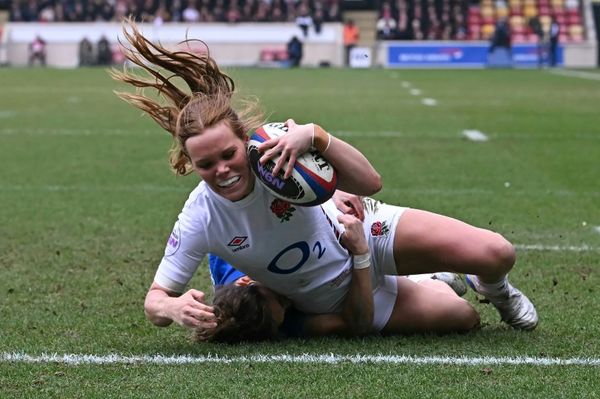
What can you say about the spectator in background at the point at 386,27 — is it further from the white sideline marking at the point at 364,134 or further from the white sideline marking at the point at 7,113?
the white sideline marking at the point at 364,134

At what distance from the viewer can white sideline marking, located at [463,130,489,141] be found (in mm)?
14003

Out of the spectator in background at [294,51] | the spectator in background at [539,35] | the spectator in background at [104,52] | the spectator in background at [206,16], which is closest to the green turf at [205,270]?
the spectator in background at [294,51]

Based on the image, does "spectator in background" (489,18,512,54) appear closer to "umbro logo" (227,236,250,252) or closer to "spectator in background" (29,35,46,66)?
"spectator in background" (29,35,46,66)

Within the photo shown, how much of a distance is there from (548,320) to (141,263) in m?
2.59

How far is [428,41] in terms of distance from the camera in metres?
42.7

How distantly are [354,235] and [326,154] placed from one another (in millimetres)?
444

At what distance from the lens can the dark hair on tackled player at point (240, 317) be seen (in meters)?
4.73

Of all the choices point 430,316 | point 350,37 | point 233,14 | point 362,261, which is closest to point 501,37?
point 350,37

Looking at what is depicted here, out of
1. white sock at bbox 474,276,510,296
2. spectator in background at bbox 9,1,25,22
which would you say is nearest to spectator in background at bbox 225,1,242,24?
spectator in background at bbox 9,1,25,22

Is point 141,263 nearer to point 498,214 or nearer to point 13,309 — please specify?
point 13,309

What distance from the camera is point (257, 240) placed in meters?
4.62

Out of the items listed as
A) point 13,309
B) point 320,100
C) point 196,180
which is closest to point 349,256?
point 13,309

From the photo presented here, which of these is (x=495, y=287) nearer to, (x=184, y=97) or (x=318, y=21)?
(x=184, y=97)

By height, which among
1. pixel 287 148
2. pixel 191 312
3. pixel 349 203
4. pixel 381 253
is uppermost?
pixel 287 148
